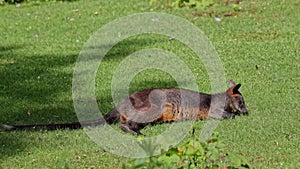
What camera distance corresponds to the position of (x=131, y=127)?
7.11 meters

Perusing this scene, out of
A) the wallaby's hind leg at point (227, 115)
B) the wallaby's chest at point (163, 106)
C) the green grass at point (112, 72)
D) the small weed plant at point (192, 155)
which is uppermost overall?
the small weed plant at point (192, 155)

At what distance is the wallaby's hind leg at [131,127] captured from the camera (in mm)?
7051

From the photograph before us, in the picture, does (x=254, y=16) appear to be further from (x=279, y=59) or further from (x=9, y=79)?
(x=9, y=79)

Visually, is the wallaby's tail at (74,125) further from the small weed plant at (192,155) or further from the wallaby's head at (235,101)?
the small weed plant at (192,155)

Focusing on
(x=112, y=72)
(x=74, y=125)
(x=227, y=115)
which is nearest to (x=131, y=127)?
(x=74, y=125)

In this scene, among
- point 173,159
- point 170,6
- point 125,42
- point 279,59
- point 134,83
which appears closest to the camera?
point 173,159

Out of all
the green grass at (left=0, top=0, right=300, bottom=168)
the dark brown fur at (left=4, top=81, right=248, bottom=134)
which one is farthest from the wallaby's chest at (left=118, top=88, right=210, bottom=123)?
the green grass at (left=0, top=0, right=300, bottom=168)

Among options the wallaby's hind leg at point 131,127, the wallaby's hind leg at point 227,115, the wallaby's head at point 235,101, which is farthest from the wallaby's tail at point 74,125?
the wallaby's head at point 235,101

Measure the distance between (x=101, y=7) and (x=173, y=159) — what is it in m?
9.82

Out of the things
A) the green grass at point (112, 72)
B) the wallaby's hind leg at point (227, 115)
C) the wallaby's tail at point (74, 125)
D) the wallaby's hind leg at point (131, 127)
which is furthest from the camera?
the wallaby's hind leg at point (227, 115)

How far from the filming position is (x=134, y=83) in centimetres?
908

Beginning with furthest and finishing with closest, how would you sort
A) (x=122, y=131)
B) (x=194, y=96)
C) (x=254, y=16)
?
(x=254, y=16), (x=194, y=96), (x=122, y=131)

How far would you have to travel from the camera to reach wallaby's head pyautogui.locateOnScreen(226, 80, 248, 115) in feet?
24.8

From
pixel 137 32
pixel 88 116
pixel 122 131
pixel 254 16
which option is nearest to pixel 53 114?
pixel 88 116
